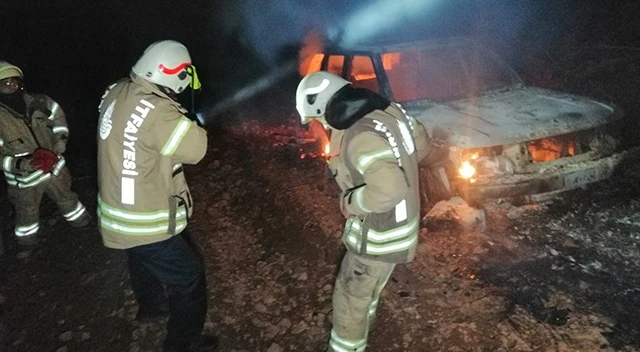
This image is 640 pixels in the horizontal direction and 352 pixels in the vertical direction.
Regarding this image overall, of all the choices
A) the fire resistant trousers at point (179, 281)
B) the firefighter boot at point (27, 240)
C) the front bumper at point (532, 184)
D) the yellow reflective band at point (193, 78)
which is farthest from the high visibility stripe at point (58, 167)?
the front bumper at point (532, 184)

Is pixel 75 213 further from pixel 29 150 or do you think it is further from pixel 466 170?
pixel 466 170

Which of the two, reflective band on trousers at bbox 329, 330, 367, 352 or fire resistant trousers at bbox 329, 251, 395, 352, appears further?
reflective band on trousers at bbox 329, 330, 367, 352

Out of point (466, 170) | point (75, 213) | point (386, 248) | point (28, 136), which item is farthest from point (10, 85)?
point (466, 170)

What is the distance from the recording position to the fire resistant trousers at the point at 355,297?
2453 mm

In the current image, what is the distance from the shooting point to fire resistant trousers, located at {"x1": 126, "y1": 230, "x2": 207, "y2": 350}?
2.61 m

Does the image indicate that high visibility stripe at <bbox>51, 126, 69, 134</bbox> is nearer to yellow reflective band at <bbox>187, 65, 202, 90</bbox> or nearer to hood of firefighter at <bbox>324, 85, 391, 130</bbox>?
yellow reflective band at <bbox>187, 65, 202, 90</bbox>

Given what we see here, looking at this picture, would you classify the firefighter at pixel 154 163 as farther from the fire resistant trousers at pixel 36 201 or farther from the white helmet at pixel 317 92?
the fire resistant trousers at pixel 36 201

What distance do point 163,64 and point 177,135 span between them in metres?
0.39

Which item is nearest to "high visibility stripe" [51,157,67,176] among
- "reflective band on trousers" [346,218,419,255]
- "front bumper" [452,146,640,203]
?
"reflective band on trousers" [346,218,419,255]

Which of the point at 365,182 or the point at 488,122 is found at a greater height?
the point at 365,182

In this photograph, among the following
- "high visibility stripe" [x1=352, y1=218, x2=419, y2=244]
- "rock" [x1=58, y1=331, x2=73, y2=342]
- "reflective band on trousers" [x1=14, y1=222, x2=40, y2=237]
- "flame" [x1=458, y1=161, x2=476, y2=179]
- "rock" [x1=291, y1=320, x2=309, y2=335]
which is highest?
"high visibility stripe" [x1=352, y1=218, x2=419, y2=244]

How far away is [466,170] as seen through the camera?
150 inches

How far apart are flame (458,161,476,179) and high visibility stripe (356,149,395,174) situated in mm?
1865

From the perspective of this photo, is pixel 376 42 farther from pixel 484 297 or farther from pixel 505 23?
pixel 505 23
